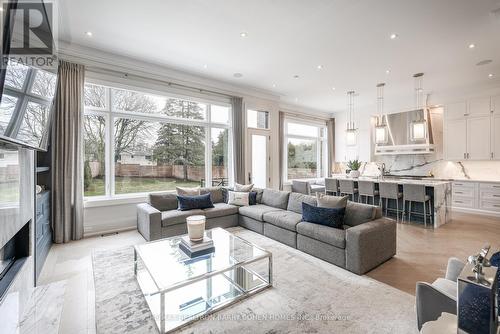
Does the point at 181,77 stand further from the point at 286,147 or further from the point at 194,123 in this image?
the point at 286,147

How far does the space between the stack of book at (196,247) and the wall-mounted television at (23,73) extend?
165cm

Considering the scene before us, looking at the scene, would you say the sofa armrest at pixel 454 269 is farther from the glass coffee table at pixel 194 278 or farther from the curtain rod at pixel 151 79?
the curtain rod at pixel 151 79

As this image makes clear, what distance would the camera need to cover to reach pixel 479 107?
5.67m

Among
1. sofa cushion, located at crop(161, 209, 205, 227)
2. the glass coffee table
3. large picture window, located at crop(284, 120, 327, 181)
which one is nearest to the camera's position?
the glass coffee table

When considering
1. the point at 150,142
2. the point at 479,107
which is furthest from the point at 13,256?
the point at 479,107

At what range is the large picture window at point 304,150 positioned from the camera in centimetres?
766

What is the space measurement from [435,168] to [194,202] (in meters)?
6.80

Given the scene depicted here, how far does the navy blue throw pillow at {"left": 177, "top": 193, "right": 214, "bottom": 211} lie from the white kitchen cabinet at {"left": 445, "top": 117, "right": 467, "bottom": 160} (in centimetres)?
651

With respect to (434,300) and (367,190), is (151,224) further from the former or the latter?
(367,190)

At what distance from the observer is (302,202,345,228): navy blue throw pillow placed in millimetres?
3070

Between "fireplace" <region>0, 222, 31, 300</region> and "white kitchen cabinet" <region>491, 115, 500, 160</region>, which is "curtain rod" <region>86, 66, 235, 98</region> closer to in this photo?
"fireplace" <region>0, 222, 31, 300</region>

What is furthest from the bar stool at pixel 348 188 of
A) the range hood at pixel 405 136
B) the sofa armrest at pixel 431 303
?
the sofa armrest at pixel 431 303

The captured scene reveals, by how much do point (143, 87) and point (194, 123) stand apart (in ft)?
4.22

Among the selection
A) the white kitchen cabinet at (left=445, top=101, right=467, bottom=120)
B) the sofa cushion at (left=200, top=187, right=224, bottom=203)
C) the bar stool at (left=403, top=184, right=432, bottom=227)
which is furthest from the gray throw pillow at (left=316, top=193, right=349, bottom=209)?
the white kitchen cabinet at (left=445, top=101, right=467, bottom=120)
